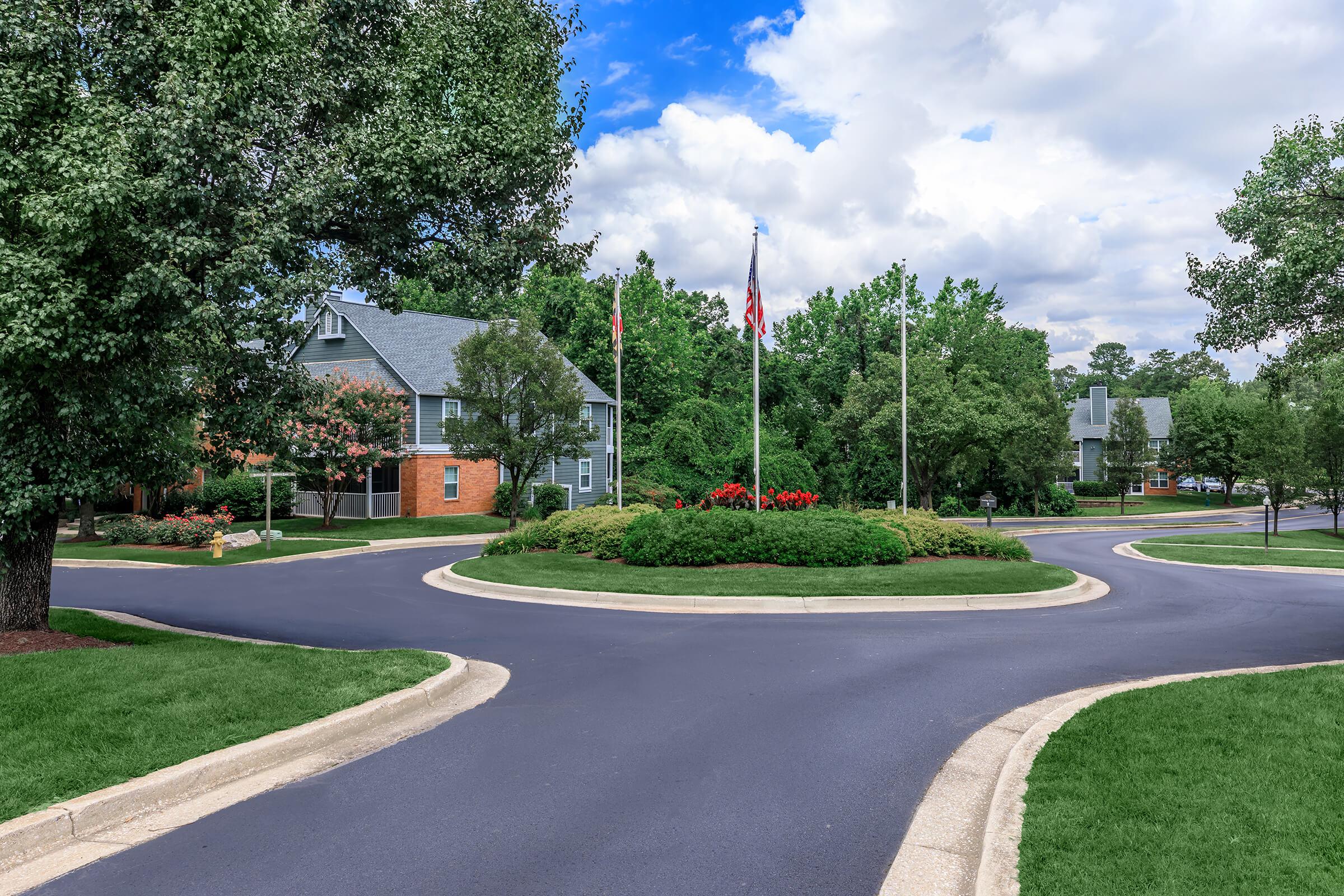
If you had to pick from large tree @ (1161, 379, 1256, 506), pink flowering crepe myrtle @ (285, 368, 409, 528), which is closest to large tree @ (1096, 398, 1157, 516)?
large tree @ (1161, 379, 1256, 506)

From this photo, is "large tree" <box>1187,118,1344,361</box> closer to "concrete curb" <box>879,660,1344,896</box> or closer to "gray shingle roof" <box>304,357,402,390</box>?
"concrete curb" <box>879,660,1344,896</box>

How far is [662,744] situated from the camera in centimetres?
670

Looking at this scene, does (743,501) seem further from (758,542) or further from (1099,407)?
(1099,407)

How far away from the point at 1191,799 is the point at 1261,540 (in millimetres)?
30763

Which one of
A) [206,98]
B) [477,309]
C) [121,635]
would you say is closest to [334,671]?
[121,635]

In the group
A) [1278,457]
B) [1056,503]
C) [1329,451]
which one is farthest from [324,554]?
[1056,503]

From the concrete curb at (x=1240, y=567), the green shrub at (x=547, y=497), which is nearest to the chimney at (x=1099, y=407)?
the concrete curb at (x=1240, y=567)

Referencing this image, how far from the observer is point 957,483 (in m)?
48.7

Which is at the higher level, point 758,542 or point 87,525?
point 758,542

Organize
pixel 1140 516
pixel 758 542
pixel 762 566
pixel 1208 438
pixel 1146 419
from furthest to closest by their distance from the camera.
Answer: pixel 1146 419, pixel 1208 438, pixel 1140 516, pixel 758 542, pixel 762 566

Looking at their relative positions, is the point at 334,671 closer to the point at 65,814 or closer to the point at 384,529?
the point at 65,814

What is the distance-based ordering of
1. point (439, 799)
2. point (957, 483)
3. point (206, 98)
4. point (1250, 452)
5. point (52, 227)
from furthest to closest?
point (957, 483) < point (1250, 452) < point (206, 98) < point (52, 227) < point (439, 799)

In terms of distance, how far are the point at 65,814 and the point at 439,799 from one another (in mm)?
2175

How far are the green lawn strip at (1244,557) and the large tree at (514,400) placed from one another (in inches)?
738
